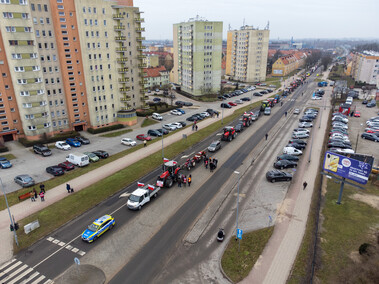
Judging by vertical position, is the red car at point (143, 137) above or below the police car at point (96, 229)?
below

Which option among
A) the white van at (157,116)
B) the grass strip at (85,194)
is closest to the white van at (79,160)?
the grass strip at (85,194)

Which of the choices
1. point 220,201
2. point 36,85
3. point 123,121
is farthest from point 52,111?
point 220,201

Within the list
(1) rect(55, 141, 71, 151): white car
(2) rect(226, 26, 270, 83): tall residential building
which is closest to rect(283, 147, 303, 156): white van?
(1) rect(55, 141, 71, 151): white car

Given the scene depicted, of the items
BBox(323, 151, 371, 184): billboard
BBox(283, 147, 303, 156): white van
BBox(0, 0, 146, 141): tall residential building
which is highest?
BBox(0, 0, 146, 141): tall residential building

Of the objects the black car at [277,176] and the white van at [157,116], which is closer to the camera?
the black car at [277,176]

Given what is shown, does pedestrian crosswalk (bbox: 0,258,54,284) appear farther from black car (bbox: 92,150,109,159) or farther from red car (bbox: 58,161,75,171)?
black car (bbox: 92,150,109,159)

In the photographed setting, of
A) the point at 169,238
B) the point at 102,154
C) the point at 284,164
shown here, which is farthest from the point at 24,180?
the point at 284,164

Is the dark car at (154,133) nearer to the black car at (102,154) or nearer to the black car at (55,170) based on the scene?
the black car at (102,154)
